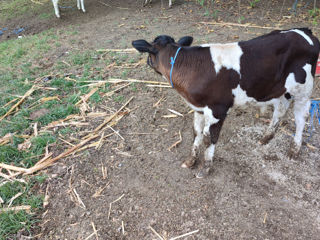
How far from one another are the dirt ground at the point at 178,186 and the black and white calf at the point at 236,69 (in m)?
0.80

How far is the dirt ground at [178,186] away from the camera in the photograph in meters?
2.97

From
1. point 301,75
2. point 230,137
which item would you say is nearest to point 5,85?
point 230,137

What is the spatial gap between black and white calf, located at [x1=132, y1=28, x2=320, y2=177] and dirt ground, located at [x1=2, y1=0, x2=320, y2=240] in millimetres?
800

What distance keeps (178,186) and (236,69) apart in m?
1.66

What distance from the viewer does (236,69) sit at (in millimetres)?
2920

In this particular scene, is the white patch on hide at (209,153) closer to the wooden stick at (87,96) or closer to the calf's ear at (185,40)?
the calf's ear at (185,40)

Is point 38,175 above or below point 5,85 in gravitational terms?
below

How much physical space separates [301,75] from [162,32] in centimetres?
513

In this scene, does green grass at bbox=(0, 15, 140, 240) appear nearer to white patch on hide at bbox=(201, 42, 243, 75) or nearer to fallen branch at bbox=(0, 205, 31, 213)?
fallen branch at bbox=(0, 205, 31, 213)

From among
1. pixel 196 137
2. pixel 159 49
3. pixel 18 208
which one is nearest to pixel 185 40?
pixel 159 49

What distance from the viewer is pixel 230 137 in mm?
4117

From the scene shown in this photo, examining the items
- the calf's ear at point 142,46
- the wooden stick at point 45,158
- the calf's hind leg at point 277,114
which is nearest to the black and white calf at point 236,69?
the calf's ear at point 142,46

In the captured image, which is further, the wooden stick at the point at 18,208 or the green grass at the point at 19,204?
the wooden stick at the point at 18,208

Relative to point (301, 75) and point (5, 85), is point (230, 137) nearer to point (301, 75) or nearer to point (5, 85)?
point (301, 75)
